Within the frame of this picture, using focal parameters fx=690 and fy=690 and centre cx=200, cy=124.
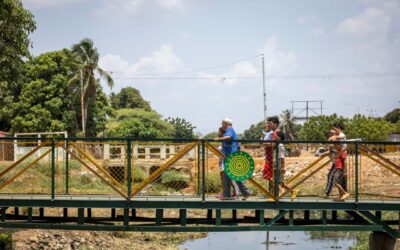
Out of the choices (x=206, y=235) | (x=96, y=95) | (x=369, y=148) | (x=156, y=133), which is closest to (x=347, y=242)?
(x=206, y=235)

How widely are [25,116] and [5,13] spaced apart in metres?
34.4

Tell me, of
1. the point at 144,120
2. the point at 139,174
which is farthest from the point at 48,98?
the point at 139,174

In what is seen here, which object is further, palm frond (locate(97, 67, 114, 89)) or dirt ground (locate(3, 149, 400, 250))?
palm frond (locate(97, 67, 114, 89))

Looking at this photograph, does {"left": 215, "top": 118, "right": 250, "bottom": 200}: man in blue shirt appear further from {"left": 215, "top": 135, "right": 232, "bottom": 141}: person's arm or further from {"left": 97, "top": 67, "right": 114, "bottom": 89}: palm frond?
{"left": 97, "top": 67, "right": 114, "bottom": 89}: palm frond

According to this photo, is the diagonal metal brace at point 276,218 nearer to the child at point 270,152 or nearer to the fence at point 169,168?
A: the fence at point 169,168

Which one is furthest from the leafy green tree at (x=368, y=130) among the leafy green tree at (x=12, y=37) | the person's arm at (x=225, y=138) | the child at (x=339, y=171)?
the person's arm at (x=225, y=138)

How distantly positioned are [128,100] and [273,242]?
68764 millimetres

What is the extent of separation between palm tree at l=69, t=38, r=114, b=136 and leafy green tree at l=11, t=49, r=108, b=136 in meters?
0.78

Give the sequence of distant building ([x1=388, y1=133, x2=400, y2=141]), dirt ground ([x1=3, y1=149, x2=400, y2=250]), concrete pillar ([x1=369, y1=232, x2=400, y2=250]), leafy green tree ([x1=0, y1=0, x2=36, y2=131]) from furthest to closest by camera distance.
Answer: distant building ([x1=388, y1=133, x2=400, y2=141]), leafy green tree ([x1=0, y1=0, x2=36, y2=131]), dirt ground ([x1=3, y1=149, x2=400, y2=250]), concrete pillar ([x1=369, y1=232, x2=400, y2=250])

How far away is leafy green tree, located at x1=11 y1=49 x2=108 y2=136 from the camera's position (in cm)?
5659

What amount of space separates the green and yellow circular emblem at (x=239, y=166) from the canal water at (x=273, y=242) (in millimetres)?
11431

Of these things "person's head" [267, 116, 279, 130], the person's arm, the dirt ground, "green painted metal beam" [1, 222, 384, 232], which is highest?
"person's head" [267, 116, 279, 130]

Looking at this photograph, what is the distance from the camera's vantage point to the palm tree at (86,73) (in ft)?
187

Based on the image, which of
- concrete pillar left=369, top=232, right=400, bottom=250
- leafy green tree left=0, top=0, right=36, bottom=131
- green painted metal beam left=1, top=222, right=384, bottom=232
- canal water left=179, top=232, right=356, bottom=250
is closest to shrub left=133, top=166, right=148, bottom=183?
canal water left=179, top=232, right=356, bottom=250
